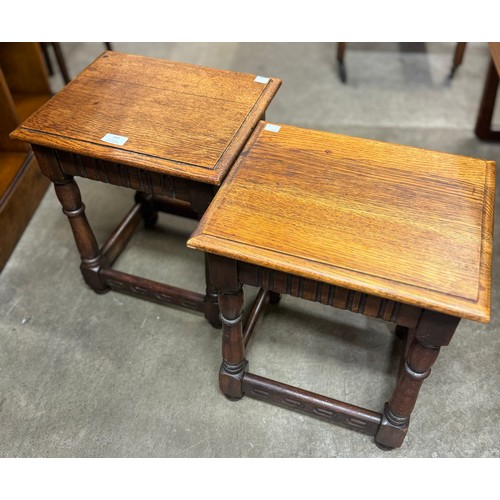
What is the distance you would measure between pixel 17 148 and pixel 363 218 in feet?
5.59

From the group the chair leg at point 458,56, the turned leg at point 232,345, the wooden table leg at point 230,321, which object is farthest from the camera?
the chair leg at point 458,56

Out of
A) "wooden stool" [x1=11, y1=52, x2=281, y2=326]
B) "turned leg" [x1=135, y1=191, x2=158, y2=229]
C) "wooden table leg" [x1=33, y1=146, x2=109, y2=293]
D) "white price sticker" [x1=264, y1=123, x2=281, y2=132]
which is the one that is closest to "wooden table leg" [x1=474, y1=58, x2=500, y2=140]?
"wooden stool" [x1=11, y1=52, x2=281, y2=326]

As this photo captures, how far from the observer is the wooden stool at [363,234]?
1069 mm

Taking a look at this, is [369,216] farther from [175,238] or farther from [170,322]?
[175,238]

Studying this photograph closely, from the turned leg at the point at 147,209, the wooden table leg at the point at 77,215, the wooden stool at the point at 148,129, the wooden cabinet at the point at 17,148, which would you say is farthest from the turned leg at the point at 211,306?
the wooden cabinet at the point at 17,148

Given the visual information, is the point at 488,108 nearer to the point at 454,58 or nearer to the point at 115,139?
the point at 454,58

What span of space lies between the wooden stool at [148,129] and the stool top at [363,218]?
0.11m

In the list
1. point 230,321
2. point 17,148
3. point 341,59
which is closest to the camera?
point 230,321

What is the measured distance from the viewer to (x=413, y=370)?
1.25 metres

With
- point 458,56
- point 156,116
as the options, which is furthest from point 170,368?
point 458,56

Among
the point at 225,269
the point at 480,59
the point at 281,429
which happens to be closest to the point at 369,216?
the point at 225,269

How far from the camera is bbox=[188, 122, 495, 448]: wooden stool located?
1.07 m

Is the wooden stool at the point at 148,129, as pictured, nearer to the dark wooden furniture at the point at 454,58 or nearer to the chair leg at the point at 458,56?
the dark wooden furniture at the point at 454,58

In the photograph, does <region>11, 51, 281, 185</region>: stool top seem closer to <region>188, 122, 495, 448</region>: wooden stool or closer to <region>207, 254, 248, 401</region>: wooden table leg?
<region>188, 122, 495, 448</region>: wooden stool
